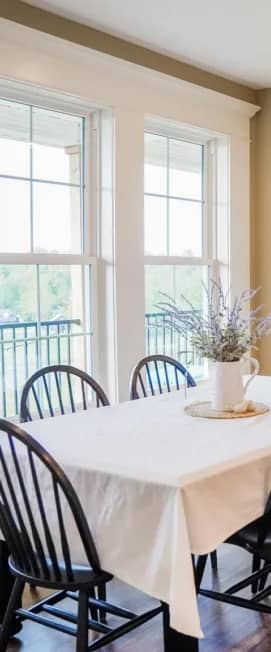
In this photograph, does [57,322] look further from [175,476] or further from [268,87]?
[268,87]

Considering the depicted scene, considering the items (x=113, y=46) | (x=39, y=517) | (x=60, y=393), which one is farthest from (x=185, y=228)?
(x=39, y=517)

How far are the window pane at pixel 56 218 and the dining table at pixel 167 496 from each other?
60.2 inches

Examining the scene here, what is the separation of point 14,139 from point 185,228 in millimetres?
1468

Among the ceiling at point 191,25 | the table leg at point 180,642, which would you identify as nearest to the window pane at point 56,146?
the ceiling at point 191,25

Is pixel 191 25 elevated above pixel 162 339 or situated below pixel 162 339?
above

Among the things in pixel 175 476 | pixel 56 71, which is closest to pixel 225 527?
pixel 175 476

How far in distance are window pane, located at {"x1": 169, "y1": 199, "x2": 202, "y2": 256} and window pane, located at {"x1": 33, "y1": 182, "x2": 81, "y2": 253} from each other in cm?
79

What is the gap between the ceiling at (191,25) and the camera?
3.24 meters

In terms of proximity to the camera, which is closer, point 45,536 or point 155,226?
point 45,536

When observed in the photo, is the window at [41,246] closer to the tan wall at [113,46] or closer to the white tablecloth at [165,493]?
the tan wall at [113,46]

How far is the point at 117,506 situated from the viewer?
5.88 feet

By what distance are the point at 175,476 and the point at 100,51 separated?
2.62 m

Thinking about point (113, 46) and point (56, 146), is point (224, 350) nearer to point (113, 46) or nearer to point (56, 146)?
point (56, 146)

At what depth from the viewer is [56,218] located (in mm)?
3600
